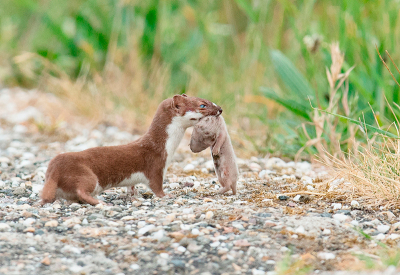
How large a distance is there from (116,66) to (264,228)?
14.3 ft

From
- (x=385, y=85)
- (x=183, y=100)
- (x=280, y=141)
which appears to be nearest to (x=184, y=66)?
(x=280, y=141)

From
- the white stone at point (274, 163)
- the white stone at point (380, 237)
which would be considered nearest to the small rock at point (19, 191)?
the white stone at point (274, 163)

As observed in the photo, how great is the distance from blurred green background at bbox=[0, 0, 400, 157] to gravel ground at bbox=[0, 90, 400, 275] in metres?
1.39

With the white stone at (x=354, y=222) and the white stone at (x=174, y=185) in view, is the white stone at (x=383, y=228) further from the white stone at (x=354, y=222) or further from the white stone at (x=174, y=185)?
the white stone at (x=174, y=185)

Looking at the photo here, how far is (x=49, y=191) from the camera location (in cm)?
317

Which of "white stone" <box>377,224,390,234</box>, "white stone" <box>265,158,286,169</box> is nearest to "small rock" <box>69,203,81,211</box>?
"white stone" <box>377,224,390,234</box>

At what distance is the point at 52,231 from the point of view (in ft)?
9.27

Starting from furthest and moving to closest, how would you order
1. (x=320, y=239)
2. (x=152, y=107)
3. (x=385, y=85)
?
(x=152, y=107)
(x=385, y=85)
(x=320, y=239)

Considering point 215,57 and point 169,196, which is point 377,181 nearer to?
point 169,196

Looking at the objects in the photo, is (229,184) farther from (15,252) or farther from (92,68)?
(92,68)

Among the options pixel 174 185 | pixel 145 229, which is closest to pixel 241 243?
pixel 145 229

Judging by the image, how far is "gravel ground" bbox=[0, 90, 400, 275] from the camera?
249 centimetres

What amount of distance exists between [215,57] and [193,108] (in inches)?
144

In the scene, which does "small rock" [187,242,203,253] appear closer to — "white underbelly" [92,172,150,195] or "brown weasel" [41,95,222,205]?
"brown weasel" [41,95,222,205]
